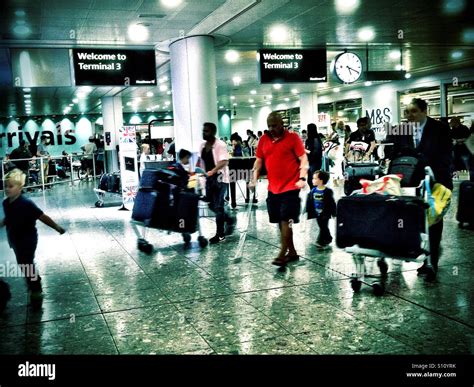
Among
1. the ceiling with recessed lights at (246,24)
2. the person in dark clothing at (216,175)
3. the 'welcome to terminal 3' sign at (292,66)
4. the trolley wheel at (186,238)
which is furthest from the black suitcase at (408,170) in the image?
the 'welcome to terminal 3' sign at (292,66)

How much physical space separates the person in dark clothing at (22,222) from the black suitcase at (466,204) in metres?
5.85

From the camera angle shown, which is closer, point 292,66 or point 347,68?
point 292,66

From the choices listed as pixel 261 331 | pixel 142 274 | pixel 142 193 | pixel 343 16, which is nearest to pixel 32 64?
pixel 142 193

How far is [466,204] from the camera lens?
24.8ft

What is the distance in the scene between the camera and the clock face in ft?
41.5

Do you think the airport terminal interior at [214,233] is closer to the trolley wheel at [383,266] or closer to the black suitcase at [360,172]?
the trolley wheel at [383,266]

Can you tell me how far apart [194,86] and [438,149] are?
6.24 m

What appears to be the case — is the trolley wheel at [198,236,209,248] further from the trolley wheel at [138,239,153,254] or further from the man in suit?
the man in suit

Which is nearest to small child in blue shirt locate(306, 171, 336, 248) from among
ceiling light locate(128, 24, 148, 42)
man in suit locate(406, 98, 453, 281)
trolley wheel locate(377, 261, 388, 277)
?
trolley wheel locate(377, 261, 388, 277)

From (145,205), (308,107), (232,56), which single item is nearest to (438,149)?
(145,205)

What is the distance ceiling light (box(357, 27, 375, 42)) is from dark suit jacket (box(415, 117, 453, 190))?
23.1 feet

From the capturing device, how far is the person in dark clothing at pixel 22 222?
15.8 ft

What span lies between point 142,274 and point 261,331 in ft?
7.68

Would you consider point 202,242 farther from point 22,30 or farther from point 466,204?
point 22,30
